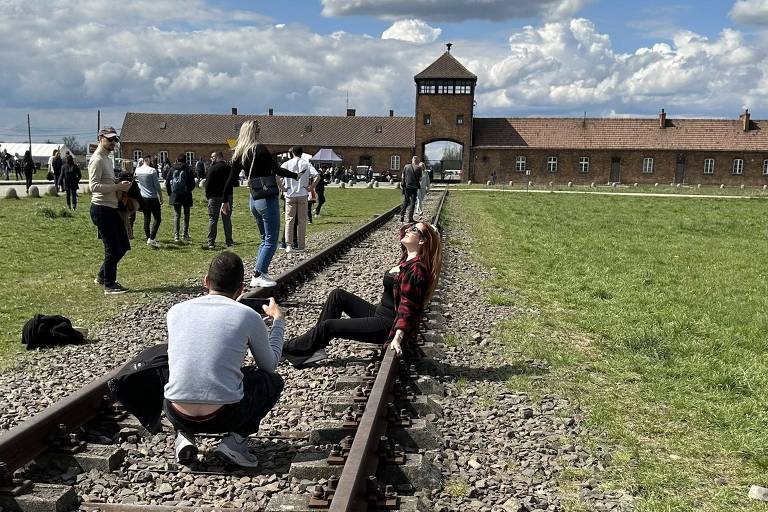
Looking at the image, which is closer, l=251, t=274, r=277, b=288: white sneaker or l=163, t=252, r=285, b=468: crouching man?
l=163, t=252, r=285, b=468: crouching man

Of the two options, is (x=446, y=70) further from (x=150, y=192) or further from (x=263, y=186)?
(x=263, y=186)

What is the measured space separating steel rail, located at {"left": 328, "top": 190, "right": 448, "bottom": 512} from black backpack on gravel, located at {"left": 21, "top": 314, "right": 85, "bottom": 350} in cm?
328

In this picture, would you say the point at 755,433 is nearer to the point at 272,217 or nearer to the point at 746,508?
the point at 746,508

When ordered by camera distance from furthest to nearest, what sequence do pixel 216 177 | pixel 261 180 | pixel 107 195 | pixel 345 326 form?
pixel 216 177 → pixel 261 180 → pixel 107 195 → pixel 345 326

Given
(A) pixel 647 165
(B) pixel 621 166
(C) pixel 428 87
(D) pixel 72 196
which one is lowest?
(D) pixel 72 196

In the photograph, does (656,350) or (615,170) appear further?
(615,170)

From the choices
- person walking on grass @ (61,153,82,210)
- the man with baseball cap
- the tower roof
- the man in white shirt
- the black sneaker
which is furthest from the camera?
the tower roof

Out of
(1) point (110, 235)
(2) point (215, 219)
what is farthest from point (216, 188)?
(1) point (110, 235)

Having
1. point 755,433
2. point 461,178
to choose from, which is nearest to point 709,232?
point 755,433

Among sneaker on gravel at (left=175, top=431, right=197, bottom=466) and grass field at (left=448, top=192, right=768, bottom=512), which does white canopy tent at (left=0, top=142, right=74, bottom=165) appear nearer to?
grass field at (left=448, top=192, right=768, bottom=512)

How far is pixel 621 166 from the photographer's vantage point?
68875 millimetres

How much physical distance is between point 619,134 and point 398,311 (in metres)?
69.0

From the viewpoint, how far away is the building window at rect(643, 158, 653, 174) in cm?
6875

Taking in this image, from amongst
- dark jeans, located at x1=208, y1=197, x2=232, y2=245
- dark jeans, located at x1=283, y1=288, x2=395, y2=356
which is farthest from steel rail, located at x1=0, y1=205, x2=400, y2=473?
dark jeans, located at x1=208, y1=197, x2=232, y2=245
